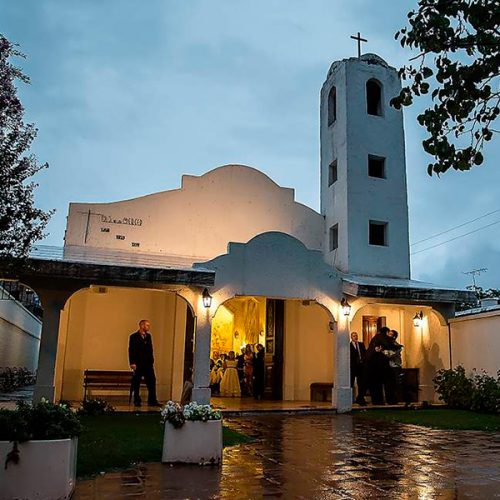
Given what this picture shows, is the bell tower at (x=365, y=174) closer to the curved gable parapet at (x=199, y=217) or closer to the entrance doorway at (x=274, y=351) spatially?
the curved gable parapet at (x=199, y=217)

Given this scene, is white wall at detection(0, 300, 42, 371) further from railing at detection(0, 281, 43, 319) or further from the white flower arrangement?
the white flower arrangement

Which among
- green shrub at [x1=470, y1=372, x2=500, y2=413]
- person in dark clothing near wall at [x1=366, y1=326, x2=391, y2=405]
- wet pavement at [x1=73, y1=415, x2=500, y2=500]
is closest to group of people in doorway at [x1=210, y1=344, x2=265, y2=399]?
person in dark clothing near wall at [x1=366, y1=326, x2=391, y2=405]

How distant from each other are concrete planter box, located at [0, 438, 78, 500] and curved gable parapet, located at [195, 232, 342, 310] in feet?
27.1

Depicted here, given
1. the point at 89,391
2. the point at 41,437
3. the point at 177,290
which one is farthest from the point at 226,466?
the point at 89,391

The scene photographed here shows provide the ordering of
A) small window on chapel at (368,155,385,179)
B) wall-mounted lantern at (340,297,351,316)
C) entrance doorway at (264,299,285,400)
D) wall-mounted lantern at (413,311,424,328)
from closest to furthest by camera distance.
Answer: wall-mounted lantern at (340,297,351,316)
entrance doorway at (264,299,285,400)
wall-mounted lantern at (413,311,424,328)
small window on chapel at (368,155,385,179)

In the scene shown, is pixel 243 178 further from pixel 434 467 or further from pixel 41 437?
pixel 41 437

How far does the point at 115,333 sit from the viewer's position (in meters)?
15.0

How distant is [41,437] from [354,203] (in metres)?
12.7

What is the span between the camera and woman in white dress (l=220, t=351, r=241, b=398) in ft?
55.1

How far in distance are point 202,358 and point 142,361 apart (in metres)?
1.40

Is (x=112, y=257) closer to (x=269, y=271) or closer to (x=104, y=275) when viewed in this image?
(x=104, y=275)

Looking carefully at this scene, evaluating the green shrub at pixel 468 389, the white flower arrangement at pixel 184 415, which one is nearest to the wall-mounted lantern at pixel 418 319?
the green shrub at pixel 468 389

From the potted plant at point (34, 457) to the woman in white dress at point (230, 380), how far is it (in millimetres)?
11798

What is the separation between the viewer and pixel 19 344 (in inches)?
902
